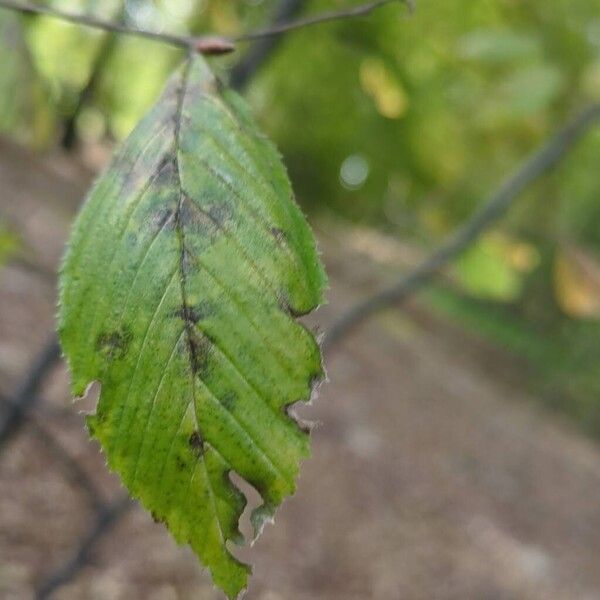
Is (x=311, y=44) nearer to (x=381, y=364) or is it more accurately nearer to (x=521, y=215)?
(x=521, y=215)

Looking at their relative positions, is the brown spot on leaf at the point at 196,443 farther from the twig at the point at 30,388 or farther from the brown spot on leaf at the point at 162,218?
the twig at the point at 30,388

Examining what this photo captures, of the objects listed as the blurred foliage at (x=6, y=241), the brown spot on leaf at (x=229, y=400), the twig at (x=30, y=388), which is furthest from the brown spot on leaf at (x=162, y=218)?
the twig at (x=30, y=388)

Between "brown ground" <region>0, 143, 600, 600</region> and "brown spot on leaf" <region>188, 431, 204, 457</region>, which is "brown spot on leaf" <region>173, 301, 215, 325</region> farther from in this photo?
"brown ground" <region>0, 143, 600, 600</region>

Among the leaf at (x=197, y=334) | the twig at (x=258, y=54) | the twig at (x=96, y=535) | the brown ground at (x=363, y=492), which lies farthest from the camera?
the brown ground at (x=363, y=492)

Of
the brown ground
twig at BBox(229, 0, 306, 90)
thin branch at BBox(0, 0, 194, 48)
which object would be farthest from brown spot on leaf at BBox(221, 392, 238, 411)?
the brown ground

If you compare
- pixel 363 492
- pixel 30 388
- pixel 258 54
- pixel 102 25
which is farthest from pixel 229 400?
pixel 363 492

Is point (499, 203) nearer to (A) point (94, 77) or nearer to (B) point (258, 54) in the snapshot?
(B) point (258, 54)
